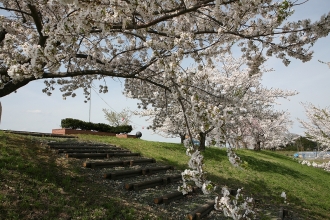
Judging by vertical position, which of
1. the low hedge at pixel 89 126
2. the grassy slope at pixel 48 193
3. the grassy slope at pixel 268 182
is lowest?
the grassy slope at pixel 268 182

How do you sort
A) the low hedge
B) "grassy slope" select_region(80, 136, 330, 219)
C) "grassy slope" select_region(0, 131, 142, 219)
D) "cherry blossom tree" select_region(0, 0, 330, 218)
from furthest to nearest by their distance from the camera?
the low hedge → "grassy slope" select_region(80, 136, 330, 219) → "grassy slope" select_region(0, 131, 142, 219) → "cherry blossom tree" select_region(0, 0, 330, 218)

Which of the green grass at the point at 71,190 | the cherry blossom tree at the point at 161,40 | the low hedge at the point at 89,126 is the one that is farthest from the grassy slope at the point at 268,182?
the low hedge at the point at 89,126

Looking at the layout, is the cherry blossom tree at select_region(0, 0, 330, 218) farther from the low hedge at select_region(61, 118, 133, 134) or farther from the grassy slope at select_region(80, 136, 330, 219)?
the low hedge at select_region(61, 118, 133, 134)

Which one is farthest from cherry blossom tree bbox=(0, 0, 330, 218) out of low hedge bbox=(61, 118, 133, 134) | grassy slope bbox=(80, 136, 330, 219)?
low hedge bbox=(61, 118, 133, 134)

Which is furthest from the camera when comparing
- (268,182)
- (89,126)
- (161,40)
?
(89,126)

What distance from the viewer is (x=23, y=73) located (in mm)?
3748

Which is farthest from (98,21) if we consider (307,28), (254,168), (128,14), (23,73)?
(254,168)

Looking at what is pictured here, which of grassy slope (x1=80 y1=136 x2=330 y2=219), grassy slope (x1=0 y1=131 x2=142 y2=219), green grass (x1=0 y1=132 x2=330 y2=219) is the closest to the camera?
grassy slope (x1=0 y1=131 x2=142 y2=219)

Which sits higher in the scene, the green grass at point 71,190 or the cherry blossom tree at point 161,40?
the cherry blossom tree at point 161,40

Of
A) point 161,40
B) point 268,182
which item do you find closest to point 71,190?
point 161,40

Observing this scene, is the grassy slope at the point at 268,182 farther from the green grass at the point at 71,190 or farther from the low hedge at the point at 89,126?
the low hedge at the point at 89,126

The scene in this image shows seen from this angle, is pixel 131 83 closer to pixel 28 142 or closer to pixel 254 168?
pixel 28 142

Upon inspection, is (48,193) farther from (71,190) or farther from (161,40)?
(161,40)

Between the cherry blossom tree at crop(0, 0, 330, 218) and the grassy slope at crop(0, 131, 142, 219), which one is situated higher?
the cherry blossom tree at crop(0, 0, 330, 218)
